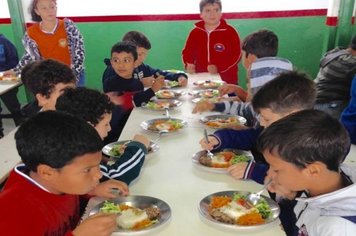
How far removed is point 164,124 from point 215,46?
199 centimetres

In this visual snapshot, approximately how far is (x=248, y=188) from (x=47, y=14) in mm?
2903

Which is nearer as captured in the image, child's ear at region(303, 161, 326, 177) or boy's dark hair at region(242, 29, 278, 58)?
child's ear at region(303, 161, 326, 177)

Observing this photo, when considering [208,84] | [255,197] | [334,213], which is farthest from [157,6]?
[334,213]

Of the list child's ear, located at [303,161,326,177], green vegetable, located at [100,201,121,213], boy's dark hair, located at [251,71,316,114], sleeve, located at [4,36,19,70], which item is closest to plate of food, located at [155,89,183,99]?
boy's dark hair, located at [251,71,316,114]

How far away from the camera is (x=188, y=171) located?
1.77 meters

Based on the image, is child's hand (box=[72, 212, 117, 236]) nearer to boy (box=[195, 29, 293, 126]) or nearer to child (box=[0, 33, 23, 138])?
boy (box=[195, 29, 293, 126])

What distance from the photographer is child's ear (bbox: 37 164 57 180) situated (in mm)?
1301

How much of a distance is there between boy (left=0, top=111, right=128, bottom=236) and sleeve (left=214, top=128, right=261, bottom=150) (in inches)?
32.8

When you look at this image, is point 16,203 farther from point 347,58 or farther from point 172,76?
point 347,58

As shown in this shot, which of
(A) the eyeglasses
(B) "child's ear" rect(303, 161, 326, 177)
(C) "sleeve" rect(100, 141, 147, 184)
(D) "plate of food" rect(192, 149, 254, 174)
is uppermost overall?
(B) "child's ear" rect(303, 161, 326, 177)

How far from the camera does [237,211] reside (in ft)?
4.61

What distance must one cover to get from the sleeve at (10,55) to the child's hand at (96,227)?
4024mm

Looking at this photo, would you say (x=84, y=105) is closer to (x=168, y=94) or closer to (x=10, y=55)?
(x=168, y=94)

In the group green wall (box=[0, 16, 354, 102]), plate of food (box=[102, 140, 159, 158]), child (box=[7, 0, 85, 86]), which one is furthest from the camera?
green wall (box=[0, 16, 354, 102])
